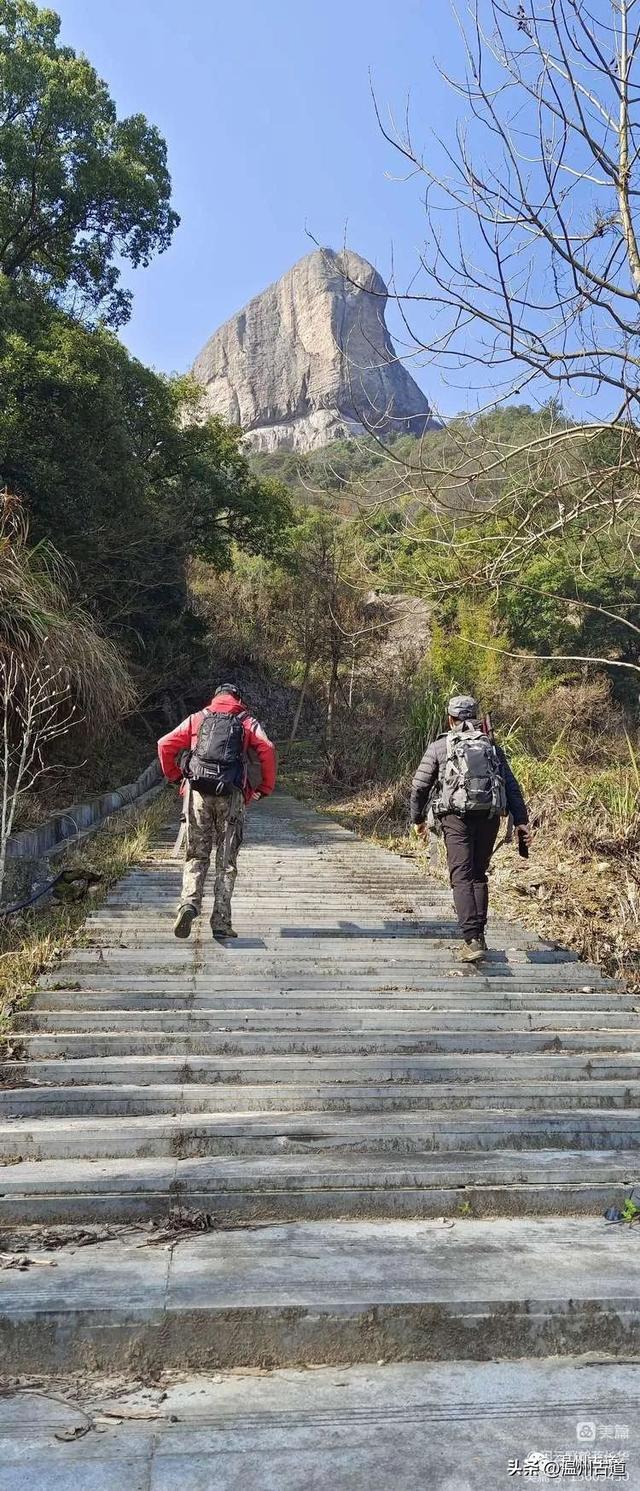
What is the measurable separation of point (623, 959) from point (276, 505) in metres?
16.2

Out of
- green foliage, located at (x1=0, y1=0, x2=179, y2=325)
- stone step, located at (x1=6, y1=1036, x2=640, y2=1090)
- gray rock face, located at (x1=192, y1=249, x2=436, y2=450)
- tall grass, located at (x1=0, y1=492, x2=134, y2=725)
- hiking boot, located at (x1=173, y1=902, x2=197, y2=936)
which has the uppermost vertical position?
gray rock face, located at (x1=192, y1=249, x2=436, y2=450)

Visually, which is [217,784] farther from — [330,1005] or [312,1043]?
[312,1043]

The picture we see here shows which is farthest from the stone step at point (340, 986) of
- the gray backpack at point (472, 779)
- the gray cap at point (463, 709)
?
the gray cap at point (463, 709)

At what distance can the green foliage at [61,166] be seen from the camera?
48.9 feet

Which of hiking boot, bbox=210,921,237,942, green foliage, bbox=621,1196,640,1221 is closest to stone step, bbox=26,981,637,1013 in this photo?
hiking boot, bbox=210,921,237,942

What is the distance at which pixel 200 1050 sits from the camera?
14.7 ft

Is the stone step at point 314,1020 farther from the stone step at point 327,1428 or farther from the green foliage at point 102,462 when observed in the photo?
the green foliage at point 102,462

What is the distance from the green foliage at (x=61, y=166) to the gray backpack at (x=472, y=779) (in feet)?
41.6

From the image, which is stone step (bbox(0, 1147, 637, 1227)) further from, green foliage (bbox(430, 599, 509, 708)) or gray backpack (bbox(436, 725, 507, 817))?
green foliage (bbox(430, 599, 509, 708))

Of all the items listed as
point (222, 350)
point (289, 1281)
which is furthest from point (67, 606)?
point (222, 350)

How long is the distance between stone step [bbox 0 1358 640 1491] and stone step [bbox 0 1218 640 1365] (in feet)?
0.19

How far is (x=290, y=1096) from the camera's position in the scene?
3.92 metres

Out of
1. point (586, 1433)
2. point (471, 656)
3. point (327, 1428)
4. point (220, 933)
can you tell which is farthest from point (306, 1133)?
point (471, 656)

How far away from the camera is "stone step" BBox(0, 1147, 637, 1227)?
2973mm
